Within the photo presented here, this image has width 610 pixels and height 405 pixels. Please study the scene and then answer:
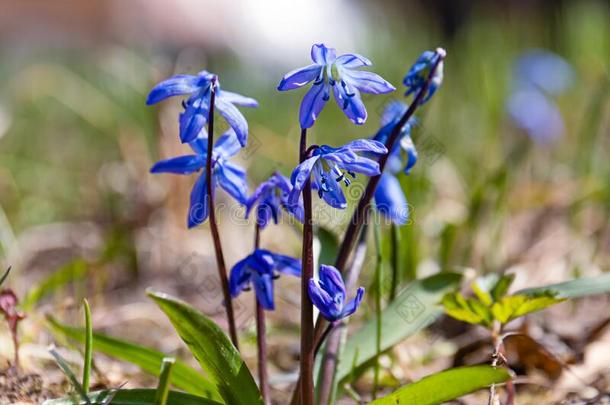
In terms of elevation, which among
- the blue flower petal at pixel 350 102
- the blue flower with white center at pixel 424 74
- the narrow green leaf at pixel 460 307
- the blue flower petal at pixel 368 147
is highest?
the blue flower with white center at pixel 424 74

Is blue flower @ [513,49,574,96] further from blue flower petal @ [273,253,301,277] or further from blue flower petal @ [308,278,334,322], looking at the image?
blue flower petal @ [308,278,334,322]

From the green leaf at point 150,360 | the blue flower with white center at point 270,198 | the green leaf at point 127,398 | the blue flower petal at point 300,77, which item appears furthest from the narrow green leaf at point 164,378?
the blue flower petal at point 300,77

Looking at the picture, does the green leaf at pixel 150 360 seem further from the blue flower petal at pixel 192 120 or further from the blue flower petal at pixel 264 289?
the blue flower petal at pixel 192 120

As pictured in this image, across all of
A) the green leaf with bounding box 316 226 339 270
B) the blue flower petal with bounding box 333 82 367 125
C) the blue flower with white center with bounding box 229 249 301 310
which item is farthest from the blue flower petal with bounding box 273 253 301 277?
the green leaf with bounding box 316 226 339 270

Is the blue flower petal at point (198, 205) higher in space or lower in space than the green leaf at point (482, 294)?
lower

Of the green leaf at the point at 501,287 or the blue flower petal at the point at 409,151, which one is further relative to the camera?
the green leaf at the point at 501,287

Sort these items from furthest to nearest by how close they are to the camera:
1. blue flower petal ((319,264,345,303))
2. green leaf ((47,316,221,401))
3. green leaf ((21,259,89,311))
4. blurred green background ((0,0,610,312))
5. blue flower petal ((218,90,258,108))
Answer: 1. blurred green background ((0,0,610,312))
2. green leaf ((21,259,89,311))
3. green leaf ((47,316,221,401))
4. blue flower petal ((218,90,258,108))
5. blue flower petal ((319,264,345,303))
